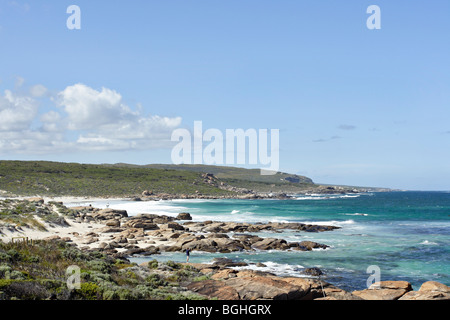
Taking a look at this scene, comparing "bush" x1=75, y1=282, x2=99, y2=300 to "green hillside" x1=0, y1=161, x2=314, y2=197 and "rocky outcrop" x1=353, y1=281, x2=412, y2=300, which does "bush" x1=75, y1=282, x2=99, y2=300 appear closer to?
"rocky outcrop" x1=353, y1=281, x2=412, y2=300

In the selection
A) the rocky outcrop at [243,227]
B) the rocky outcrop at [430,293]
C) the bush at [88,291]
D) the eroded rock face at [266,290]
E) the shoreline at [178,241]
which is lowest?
the rocky outcrop at [243,227]

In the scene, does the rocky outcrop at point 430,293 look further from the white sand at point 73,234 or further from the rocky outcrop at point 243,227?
the rocky outcrop at point 243,227

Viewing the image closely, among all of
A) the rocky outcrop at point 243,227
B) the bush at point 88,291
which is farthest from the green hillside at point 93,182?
the bush at point 88,291

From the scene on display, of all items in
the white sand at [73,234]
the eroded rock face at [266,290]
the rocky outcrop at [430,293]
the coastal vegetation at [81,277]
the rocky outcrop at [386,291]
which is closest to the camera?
the coastal vegetation at [81,277]

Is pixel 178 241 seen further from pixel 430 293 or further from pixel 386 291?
pixel 430 293

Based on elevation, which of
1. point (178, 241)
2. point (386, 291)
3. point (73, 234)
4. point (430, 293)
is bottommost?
point (178, 241)

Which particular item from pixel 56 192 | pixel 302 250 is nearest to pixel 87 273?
pixel 302 250

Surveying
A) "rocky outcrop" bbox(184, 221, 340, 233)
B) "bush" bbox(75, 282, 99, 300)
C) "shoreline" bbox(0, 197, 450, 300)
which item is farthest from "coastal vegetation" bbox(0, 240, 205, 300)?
"rocky outcrop" bbox(184, 221, 340, 233)

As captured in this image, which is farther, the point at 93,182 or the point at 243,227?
the point at 93,182

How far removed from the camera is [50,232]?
A: 39594mm

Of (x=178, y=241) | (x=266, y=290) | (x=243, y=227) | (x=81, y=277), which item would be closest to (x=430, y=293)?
(x=266, y=290)
